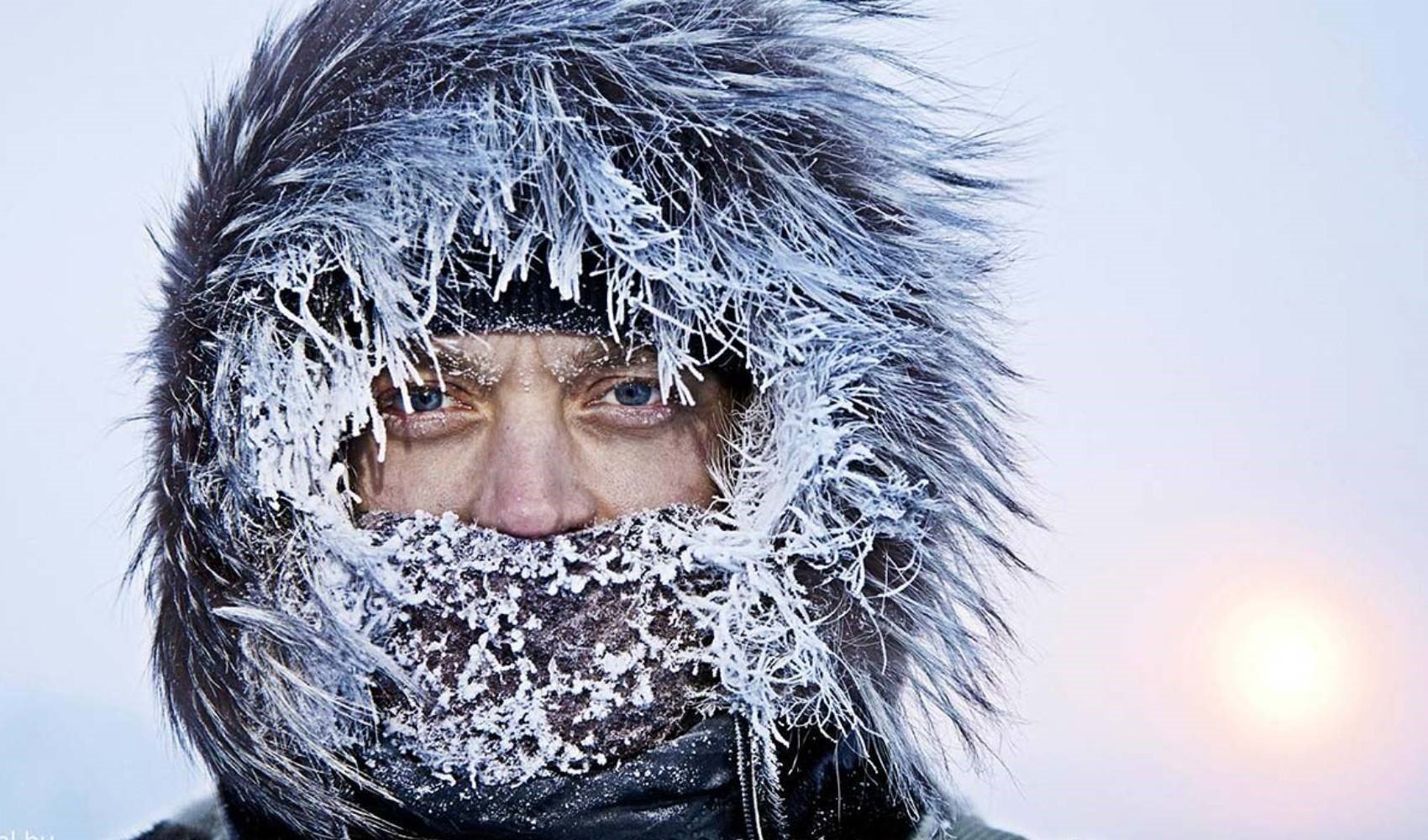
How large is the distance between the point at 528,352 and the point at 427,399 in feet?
0.47

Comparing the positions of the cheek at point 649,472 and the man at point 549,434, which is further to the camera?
the cheek at point 649,472

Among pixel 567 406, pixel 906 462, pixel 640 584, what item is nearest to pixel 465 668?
pixel 640 584

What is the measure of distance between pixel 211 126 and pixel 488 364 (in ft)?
1.55

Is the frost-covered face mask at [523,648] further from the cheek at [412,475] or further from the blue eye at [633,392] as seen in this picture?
the blue eye at [633,392]

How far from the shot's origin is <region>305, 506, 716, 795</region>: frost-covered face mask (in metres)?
1.64

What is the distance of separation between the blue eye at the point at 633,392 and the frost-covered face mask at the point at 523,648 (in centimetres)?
19

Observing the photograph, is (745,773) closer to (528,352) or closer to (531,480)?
(531,480)

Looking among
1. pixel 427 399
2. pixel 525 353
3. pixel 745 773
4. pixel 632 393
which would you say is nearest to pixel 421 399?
pixel 427 399

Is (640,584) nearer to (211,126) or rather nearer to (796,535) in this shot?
(796,535)

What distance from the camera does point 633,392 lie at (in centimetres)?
179

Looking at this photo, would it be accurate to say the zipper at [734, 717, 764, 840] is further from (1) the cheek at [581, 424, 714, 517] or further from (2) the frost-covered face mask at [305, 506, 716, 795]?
(1) the cheek at [581, 424, 714, 517]

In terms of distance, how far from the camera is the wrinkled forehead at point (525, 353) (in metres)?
1.72

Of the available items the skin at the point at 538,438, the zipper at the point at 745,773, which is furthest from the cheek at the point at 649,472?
the zipper at the point at 745,773

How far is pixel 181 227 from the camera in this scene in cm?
178
